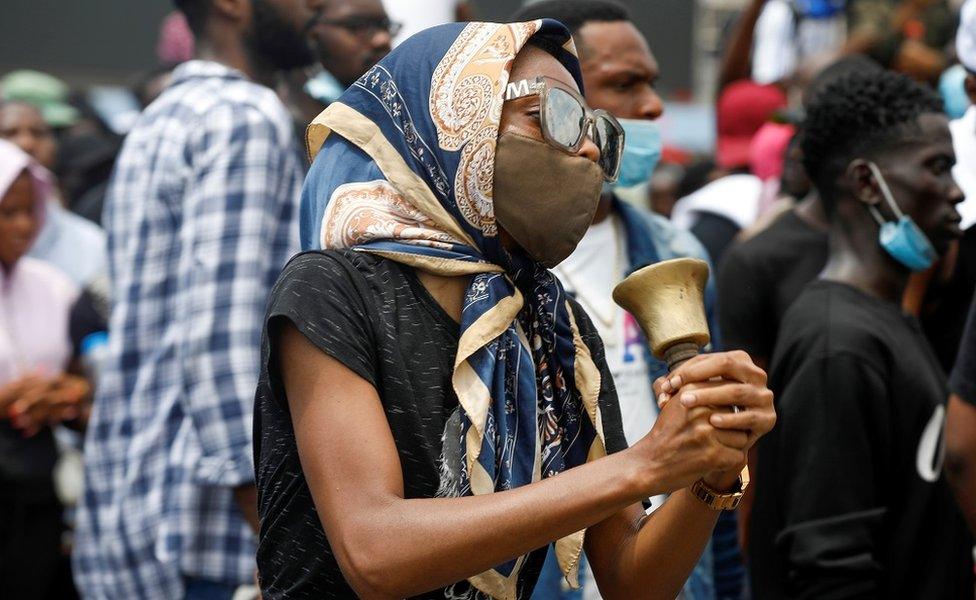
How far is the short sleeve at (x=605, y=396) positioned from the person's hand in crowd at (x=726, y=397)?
45cm

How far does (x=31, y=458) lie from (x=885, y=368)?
2.95m

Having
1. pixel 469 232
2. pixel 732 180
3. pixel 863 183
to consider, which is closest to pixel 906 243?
pixel 863 183

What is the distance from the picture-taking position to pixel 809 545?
3723 mm

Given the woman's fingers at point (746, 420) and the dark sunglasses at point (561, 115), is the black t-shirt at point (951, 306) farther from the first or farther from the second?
the woman's fingers at point (746, 420)

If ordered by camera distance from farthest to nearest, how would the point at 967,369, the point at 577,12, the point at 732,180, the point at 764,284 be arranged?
the point at 732,180 < the point at 764,284 < the point at 577,12 < the point at 967,369

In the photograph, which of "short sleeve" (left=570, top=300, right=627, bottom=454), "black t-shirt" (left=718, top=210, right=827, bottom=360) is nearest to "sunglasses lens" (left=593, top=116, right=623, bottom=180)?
"short sleeve" (left=570, top=300, right=627, bottom=454)

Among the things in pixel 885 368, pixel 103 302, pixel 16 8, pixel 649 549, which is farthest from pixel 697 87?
pixel 649 549

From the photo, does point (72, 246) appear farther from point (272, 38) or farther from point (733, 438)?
point (733, 438)

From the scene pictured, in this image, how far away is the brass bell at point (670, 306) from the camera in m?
2.35

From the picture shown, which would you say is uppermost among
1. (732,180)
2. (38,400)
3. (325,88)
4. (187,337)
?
(325,88)

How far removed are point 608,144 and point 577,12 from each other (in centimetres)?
161

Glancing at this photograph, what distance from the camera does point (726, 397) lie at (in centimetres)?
218

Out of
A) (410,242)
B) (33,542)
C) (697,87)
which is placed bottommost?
(697,87)

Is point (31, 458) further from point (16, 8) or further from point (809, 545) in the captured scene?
point (16, 8)
